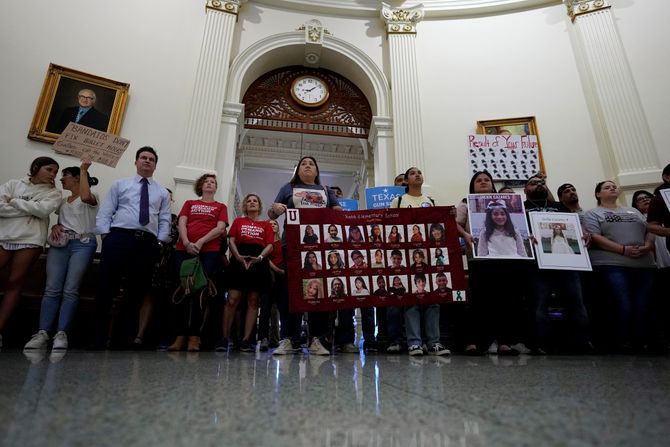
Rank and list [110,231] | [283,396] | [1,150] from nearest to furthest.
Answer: [283,396] → [110,231] → [1,150]

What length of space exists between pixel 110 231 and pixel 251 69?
4.04 meters

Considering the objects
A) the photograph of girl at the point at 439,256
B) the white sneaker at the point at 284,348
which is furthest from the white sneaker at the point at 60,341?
the photograph of girl at the point at 439,256

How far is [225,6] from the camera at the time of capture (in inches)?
225

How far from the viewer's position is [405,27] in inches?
241

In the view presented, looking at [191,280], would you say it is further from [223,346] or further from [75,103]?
[75,103]

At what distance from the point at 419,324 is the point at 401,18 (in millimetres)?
5491

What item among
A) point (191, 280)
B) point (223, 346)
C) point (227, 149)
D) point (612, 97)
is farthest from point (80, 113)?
point (612, 97)

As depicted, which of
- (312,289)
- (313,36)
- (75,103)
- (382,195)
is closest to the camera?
(312,289)

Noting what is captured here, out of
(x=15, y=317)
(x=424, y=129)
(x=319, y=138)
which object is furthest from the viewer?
(x=319, y=138)

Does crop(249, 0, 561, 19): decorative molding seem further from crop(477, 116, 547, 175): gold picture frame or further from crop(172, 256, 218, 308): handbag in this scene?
crop(172, 256, 218, 308): handbag

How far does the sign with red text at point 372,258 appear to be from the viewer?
2568 mm

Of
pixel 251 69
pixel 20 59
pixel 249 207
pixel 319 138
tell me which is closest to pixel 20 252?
pixel 249 207

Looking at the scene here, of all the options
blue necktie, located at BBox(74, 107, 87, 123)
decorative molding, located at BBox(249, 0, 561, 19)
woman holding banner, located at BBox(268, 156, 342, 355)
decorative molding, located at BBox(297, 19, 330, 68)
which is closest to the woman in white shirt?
woman holding banner, located at BBox(268, 156, 342, 355)

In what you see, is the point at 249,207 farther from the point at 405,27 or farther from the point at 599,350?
the point at 405,27
